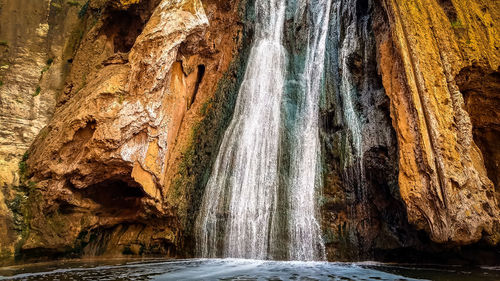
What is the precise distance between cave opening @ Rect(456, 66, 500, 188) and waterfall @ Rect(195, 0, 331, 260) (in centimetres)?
518

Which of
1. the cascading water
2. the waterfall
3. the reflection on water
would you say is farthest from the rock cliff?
the reflection on water

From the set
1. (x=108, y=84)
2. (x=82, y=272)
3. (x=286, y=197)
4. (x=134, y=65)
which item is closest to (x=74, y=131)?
(x=108, y=84)

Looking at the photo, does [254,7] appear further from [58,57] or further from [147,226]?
[147,226]

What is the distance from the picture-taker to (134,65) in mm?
11758

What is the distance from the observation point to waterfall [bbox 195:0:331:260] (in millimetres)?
11516

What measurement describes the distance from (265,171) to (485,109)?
25.1ft

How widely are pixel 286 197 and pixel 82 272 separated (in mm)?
6873

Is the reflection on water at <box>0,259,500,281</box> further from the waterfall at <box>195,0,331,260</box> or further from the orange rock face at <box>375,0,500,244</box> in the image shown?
the waterfall at <box>195,0,331,260</box>

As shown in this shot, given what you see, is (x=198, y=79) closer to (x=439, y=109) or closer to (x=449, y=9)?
(x=439, y=109)

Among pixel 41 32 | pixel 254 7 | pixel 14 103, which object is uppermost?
pixel 254 7

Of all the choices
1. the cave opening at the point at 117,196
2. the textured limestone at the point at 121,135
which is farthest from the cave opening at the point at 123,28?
the cave opening at the point at 117,196

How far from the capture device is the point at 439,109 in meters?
9.62

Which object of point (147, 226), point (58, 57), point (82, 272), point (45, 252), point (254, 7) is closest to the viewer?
point (82, 272)

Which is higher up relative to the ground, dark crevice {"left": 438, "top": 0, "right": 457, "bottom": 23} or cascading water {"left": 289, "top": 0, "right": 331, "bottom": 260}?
dark crevice {"left": 438, "top": 0, "right": 457, "bottom": 23}
